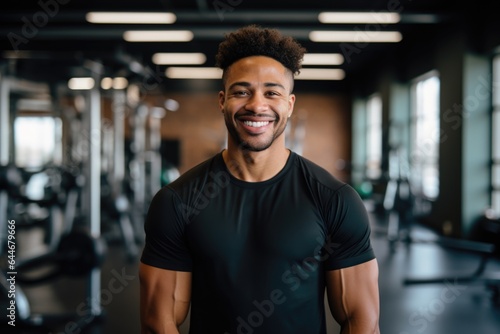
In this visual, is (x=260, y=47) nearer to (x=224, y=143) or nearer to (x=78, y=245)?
(x=78, y=245)

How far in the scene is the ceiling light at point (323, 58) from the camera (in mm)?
7230

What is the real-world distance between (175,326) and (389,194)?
4.98 metres

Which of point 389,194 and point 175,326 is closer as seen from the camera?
point 175,326

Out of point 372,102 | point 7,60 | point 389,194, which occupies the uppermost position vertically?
point 372,102

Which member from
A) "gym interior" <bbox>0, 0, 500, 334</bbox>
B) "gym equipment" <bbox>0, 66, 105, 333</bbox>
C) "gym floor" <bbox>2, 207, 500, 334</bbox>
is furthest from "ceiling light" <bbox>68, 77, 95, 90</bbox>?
"gym floor" <bbox>2, 207, 500, 334</bbox>

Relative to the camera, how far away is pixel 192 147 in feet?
34.1

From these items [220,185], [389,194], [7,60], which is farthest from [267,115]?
[389,194]

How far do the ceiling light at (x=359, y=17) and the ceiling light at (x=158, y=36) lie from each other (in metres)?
1.70

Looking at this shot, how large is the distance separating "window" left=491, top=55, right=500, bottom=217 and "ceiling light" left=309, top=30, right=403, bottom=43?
167 centimetres

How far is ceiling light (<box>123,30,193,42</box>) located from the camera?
19.1ft

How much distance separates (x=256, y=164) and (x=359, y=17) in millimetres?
4390

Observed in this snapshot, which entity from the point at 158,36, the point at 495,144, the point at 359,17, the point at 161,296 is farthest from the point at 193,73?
the point at 161,296

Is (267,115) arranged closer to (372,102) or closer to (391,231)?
(391,231)

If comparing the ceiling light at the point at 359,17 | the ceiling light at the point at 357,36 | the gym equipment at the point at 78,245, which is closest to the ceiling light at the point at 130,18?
the ceiling light at the point at 359,17
